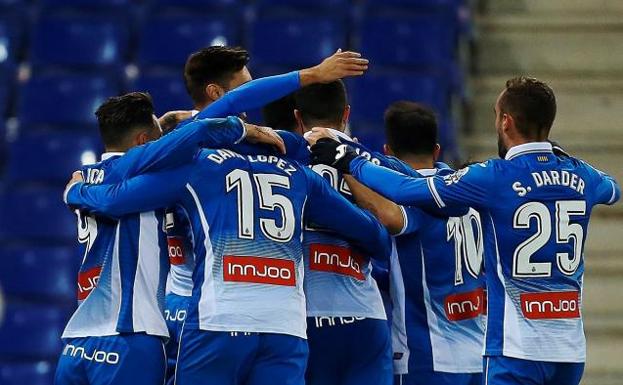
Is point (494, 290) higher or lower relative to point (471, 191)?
lower

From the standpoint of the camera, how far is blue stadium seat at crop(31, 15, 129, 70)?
933 centimetres

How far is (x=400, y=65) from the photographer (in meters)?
8.98

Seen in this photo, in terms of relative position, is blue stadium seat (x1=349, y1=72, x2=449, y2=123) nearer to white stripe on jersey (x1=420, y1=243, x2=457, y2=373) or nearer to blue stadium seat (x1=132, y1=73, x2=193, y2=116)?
blue stadium seat (x1=132, y1=73, x2=193, y2=116)

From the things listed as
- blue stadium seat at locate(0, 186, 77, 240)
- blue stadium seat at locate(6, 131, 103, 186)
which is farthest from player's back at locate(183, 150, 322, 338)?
blue stadium seat at locate(6, 131, 103, 186)

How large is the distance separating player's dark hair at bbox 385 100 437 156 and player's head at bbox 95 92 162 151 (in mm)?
1053

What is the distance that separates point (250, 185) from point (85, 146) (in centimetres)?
418

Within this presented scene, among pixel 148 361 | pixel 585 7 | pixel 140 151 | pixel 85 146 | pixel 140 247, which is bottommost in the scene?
pixel 148 361

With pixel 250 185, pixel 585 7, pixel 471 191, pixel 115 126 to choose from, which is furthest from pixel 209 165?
pixel 585 7

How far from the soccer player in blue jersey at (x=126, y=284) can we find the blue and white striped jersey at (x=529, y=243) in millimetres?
833

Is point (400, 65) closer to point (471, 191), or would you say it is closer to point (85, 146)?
point (85, 146)

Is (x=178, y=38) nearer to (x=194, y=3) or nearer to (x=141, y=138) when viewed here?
(x=194, y=3)

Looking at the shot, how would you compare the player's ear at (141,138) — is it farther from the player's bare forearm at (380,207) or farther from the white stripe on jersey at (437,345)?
the white stripe on jersey at (437,345)

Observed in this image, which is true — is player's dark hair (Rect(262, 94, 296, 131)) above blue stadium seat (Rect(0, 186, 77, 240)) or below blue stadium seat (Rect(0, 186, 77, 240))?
above

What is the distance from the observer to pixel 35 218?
8438 millimetres
